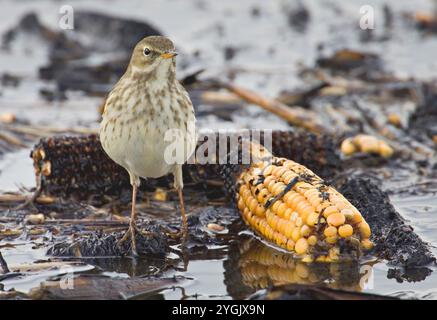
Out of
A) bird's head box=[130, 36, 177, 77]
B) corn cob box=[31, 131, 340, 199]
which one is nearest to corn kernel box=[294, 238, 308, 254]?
corn cob box=[31, 131, 340, 199]

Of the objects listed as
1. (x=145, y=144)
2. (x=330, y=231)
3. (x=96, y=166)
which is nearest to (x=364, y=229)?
(x=330, y=231)

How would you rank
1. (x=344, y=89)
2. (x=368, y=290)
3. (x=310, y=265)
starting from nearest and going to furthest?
(x=368, y=290)
(x=310, y=265)
(x=344, y=89)

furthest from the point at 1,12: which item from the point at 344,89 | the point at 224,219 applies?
the point at 224,219

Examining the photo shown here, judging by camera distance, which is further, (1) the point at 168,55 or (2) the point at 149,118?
(1) the point at 168,55

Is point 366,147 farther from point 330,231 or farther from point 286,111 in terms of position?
point 330,231

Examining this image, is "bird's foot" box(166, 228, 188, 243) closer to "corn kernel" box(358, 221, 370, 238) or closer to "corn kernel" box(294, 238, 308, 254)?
"corn kernel" box(294, 238, 308, 254)
